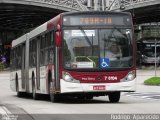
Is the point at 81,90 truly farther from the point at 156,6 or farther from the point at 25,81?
the point at 156,6

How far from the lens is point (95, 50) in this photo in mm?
18578

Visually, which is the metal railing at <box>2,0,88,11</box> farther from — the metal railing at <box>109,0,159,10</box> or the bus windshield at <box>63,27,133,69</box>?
the bus windshield at <box>63,27,133,69</box>

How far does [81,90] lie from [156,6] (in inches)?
2318

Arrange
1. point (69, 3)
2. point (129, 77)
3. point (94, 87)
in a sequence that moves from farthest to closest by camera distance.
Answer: point (69, 3) < point (129, 77) < point (94, 87)

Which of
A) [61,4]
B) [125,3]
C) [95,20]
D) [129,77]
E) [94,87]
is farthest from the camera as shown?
[61,4]

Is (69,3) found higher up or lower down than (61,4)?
higher up

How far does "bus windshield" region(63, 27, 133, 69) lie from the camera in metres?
18.5

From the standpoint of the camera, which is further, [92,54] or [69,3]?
[69,3]

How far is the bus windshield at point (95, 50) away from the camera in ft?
60.6

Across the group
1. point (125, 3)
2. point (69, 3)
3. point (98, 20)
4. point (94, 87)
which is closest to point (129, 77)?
point (94, 87)

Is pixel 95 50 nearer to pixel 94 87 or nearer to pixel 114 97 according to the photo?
pixel 94 87

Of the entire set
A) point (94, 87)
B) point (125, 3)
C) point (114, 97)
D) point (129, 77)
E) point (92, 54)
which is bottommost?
point (114, 97)

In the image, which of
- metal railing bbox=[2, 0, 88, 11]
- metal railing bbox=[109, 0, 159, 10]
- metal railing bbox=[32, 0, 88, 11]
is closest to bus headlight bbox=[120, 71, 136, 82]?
metal railing bbox=[109, 0, 159, 10]

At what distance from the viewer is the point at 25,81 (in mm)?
25391
